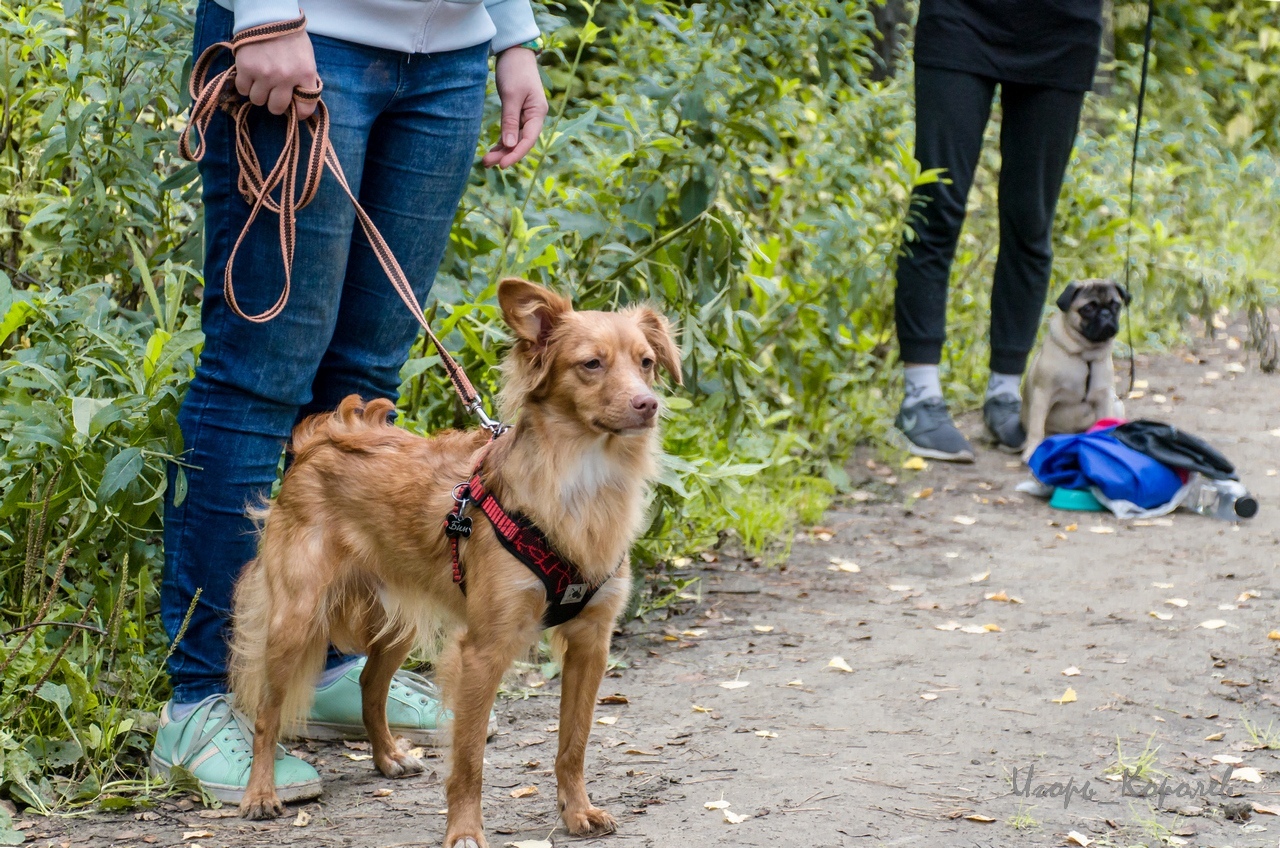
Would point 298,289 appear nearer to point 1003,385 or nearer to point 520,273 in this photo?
point 520,273

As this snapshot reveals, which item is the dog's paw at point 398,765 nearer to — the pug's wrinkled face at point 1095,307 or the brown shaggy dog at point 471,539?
the brown shaggy dog at point 471,539

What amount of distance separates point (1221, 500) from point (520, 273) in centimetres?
328

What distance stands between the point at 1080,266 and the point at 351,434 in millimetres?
6169

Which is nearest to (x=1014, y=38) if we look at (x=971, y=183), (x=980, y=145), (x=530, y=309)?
(x=980, y=145)

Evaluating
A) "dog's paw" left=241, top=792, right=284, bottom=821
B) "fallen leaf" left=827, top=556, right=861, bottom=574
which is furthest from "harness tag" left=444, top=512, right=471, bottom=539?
"fallen leaf" left=827, top=556, right=861, bottom=574

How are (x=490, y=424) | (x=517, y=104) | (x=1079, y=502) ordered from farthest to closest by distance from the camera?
(x=1079, y=502)
(x=517, y=104)
(x=490, y=424)

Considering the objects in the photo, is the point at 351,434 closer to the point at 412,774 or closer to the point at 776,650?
the point at 412,774

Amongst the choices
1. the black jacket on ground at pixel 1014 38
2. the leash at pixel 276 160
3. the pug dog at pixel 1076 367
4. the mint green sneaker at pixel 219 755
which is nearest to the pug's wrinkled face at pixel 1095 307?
the pug dog at pixel 1076 367

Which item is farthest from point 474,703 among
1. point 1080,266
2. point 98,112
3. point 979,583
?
point 1080,266

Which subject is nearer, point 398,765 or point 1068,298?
point 398,765

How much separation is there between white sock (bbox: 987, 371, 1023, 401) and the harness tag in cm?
434

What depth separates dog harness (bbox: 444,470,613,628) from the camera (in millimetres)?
2523

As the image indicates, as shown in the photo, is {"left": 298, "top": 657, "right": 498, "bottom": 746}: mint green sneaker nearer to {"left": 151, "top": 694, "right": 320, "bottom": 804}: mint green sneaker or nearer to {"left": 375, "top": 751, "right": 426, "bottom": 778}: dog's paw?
{"left": 375, "top": 751, "right": 426, "bottom": 778}: dog's paw

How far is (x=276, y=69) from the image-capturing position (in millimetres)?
2389
